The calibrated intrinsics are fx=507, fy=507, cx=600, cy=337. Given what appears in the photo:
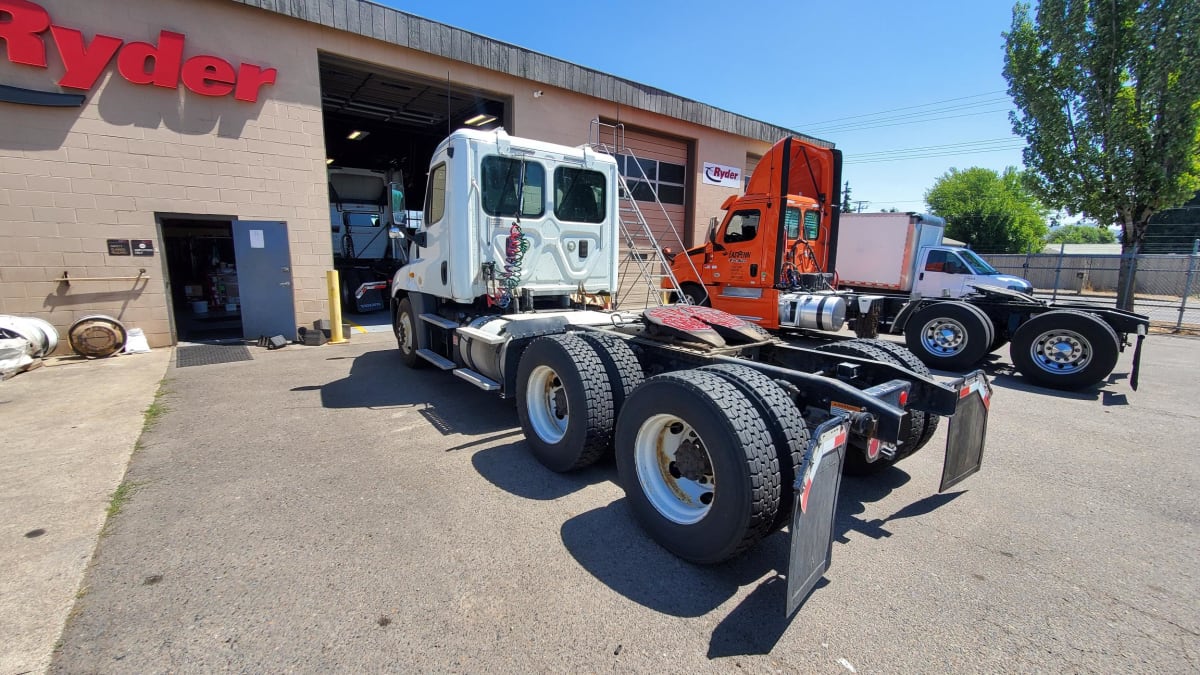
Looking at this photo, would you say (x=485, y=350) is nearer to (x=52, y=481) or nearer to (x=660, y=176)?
(x=52, y=481)

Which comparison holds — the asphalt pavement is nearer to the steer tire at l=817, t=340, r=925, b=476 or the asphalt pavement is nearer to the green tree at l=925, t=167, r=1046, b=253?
the steer tire at l=817, t=340, r=925, b=476

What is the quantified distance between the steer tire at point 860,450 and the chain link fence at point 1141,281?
26.8ft

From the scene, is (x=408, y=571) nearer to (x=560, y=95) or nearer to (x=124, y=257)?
(x=124, y=257)

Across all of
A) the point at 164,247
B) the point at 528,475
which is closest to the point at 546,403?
the point at 528,475

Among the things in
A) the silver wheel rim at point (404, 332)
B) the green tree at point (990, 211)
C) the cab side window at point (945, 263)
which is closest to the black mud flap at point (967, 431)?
the silver wheel rim at point (404, 332)

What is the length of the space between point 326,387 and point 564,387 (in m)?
4.10

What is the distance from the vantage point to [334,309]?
31.4 feet

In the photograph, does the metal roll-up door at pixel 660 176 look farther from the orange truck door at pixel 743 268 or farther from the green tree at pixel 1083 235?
the green tree at pixel 1083 235

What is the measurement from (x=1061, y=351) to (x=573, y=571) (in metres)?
7.70

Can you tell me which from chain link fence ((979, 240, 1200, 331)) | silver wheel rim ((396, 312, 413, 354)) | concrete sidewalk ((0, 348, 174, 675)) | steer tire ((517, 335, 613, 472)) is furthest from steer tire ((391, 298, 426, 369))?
chain link fence ((979, 240, 1200, 331))

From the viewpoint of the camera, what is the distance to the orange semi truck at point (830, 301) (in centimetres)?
679

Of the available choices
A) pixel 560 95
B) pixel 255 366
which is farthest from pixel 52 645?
pixel 560 95

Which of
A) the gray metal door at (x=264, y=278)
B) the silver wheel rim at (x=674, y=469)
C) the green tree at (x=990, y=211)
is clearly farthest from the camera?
the green tree at (x=990, y=211)

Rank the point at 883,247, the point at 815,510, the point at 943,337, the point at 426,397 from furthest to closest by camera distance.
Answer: the point at 883,247 < the point at 943,337 < the point at 426,397 < the point at 815,510
